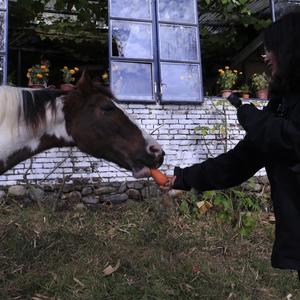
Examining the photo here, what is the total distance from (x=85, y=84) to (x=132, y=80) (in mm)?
2947

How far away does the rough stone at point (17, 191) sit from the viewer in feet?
18.9

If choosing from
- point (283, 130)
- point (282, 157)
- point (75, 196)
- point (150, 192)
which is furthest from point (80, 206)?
point (283, 130)

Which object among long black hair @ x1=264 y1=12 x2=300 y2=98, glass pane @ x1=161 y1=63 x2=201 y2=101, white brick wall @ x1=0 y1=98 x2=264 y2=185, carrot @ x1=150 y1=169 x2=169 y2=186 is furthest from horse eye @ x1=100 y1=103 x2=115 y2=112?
glass pane @ x1=161 y1=63 x2=201 y2=101

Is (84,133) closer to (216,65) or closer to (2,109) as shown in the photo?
(2,109)

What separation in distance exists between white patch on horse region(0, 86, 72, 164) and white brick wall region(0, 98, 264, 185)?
2668 mm

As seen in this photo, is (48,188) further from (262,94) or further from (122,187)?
(262,94)

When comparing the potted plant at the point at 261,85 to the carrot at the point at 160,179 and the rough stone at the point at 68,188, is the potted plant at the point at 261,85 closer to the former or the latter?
the rough stone at the point at 68,188

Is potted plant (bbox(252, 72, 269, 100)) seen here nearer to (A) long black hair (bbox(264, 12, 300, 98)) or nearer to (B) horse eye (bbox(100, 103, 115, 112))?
(B) horse eye (bbox(100, 103, 115, 112))

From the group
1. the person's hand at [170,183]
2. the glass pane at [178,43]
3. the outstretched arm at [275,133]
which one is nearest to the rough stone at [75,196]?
the glass pane at [178,43]

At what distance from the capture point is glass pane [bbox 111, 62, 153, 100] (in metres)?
6.21

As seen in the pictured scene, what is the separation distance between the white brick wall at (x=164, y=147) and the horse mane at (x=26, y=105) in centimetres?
269

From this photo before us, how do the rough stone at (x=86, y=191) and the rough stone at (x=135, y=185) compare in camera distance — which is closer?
the rough stone at (x=86, y=191)

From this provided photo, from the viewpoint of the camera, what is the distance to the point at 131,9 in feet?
21.2

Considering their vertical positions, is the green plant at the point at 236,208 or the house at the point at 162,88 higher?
the house at the point at 162,88
